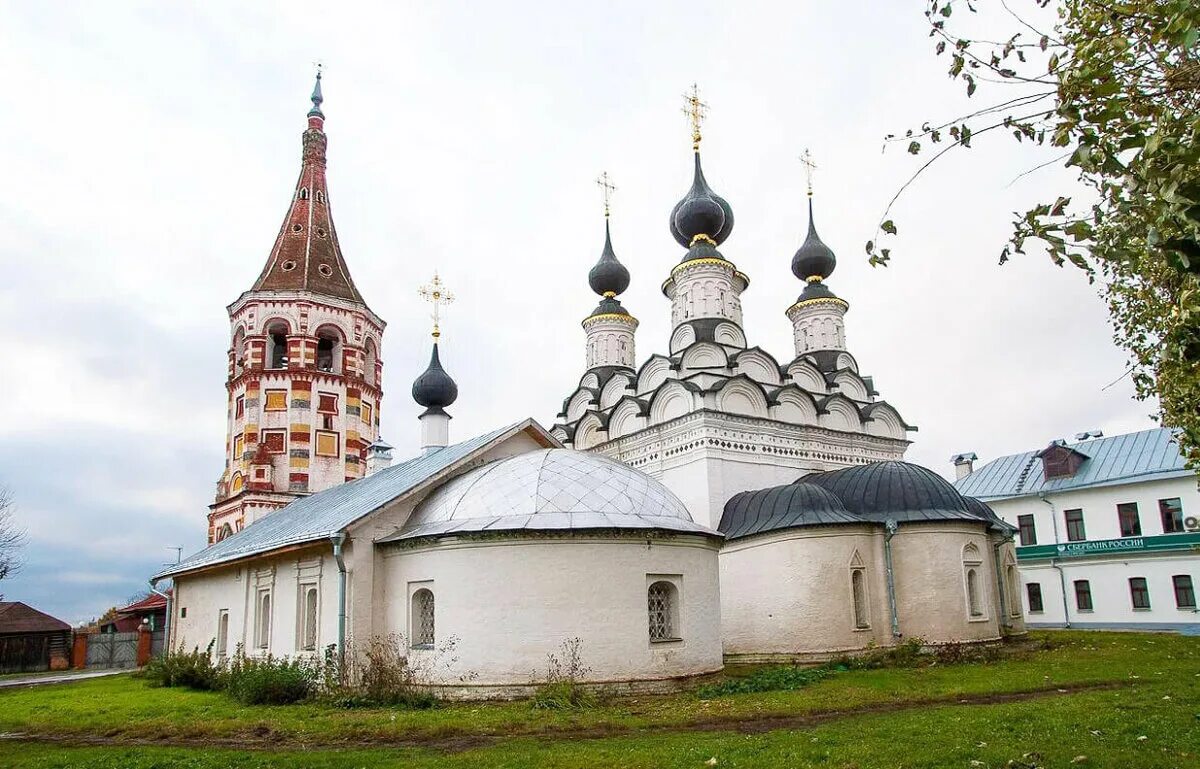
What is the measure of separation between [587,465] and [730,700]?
398 cm

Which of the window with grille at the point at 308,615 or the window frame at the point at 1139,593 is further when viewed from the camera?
the window frame at the point at 1139,593

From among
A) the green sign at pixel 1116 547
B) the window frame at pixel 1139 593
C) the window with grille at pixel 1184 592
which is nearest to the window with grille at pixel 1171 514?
A: the green sign at pixel 1116 547

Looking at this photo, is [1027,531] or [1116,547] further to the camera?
[1027,531]

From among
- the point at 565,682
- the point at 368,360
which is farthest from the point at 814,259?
the point at 565,682

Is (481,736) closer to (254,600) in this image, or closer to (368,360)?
(254,600)

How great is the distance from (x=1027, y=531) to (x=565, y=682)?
69.4ft

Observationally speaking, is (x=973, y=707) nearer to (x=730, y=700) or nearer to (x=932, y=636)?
(x=730, y=700)

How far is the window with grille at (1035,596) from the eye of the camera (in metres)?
26.6

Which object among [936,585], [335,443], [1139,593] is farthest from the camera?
[335,443]

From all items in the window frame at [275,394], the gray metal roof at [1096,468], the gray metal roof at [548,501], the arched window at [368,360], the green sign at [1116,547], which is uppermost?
the arched window at [368,360]

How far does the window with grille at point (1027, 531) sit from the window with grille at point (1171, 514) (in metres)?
3.60

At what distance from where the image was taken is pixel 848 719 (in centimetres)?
910

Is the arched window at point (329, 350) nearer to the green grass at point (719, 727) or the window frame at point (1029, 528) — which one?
the green grass at point (719, 727)

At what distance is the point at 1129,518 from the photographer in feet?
82.2
